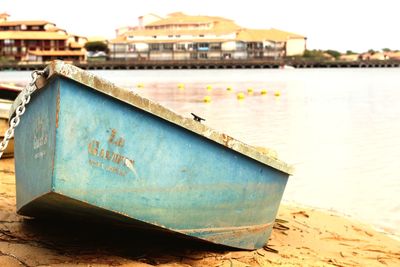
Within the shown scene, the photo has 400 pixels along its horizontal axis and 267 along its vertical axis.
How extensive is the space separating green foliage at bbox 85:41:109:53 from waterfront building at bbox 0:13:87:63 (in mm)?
16377

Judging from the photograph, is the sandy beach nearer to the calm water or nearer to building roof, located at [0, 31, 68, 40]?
the calm water

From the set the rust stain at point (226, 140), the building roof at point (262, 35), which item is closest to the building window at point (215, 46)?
the building roof at point (262, 35)

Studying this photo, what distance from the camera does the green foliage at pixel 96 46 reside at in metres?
132

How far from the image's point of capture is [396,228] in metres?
7.30

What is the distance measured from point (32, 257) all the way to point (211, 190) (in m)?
1.57

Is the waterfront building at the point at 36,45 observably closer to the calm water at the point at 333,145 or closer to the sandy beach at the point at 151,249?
the calm water at the point at 333,145

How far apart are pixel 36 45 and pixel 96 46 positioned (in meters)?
24.6

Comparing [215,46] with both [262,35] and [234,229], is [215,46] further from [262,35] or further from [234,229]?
[234,229]

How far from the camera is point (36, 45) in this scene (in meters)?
109

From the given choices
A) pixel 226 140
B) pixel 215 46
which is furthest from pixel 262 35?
pixel 226 140

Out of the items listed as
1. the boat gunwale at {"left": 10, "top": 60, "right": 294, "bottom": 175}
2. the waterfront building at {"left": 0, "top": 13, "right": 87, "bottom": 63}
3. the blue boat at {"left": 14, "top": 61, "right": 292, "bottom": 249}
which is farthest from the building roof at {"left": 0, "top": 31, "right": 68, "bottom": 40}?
the boat gunwale at {"left": 10, "top": 60, "right": 294, "bottom": 175}

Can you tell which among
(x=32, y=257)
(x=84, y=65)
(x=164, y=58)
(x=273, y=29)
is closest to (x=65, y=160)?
(x=32, y=257)

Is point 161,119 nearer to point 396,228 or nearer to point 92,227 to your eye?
point 92,227

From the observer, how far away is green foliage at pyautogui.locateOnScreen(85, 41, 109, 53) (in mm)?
132500
